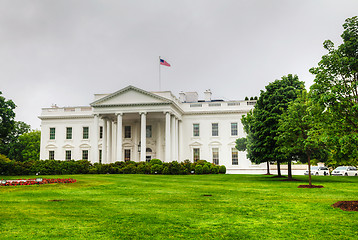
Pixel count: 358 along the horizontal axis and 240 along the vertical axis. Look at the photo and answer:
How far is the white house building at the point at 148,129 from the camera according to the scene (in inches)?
1880

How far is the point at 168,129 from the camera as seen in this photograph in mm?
46344

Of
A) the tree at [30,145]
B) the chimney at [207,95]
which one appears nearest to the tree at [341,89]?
the chimney at [207,95]

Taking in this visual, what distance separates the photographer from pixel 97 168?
42.3m

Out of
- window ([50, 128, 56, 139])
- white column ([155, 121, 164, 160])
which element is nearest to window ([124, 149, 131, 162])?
white column ([155, 121, 164, 160])

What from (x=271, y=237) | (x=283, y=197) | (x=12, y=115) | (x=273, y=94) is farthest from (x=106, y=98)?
(x=271, y=237)

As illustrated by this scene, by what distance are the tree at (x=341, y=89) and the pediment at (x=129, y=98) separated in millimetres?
33844

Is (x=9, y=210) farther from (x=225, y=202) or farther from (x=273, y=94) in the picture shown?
(x=273, y=94)

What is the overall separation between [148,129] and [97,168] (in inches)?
532

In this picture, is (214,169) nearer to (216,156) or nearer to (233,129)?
(216,156)

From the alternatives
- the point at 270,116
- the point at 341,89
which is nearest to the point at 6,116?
the point at 270,116

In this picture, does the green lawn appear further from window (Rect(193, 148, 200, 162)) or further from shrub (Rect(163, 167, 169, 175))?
window (Rect(193, 148, 200, 162))

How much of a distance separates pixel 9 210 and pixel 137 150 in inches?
1614

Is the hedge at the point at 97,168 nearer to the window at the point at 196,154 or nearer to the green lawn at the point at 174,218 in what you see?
the window at the point at 196,154

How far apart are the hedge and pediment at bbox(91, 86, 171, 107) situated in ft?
29.6
